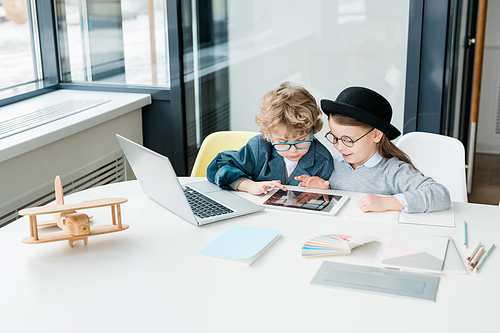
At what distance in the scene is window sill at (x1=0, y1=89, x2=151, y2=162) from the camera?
2039mm

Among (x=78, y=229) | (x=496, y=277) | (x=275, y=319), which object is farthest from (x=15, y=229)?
(x=496, y=277)

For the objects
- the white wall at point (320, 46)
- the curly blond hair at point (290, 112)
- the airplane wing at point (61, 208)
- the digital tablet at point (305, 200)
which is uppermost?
the white wall at point (320, 46)

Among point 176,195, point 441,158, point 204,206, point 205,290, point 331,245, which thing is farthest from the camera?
point 441,158

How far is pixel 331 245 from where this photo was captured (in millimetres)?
1206

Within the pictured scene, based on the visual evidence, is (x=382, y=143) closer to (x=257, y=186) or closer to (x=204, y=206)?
(x=257, y=186)

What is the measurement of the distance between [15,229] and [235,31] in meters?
1.75

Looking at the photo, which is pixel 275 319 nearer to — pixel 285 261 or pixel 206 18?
pixel 285 261

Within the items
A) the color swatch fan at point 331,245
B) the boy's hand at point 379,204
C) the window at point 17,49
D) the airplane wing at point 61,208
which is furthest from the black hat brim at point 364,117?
the window at point 17,49

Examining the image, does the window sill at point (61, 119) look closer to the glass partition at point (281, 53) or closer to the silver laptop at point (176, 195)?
the glass partition at point (281, 53)

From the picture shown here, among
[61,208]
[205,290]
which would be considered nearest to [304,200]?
[205,290]

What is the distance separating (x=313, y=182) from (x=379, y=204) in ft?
1.09

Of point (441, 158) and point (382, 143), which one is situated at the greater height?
point (382, 143)

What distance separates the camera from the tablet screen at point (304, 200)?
1502 mm

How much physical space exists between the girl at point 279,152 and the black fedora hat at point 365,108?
13 cm
